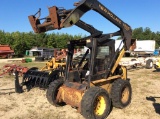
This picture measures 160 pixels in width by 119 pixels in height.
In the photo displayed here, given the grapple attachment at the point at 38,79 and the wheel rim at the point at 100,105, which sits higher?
the grapple attachment at the point at 38,79

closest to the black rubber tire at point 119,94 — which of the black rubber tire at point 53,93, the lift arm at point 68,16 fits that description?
the black rubber tire at point 53,93

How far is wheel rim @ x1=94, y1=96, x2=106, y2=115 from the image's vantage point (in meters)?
6.25

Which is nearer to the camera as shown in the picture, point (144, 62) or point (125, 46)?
point (125, 46)

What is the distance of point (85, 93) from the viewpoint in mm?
6035

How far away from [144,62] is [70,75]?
503 inches

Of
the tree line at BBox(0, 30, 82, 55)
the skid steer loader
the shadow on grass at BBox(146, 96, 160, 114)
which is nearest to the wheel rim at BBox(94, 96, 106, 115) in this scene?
the skid steer loader

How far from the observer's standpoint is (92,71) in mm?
6578

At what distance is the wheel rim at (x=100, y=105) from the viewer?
6249mm

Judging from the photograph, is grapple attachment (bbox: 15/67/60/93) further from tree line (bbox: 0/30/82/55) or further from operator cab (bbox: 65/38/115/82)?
tree line (bbox: 0/30/82/55)

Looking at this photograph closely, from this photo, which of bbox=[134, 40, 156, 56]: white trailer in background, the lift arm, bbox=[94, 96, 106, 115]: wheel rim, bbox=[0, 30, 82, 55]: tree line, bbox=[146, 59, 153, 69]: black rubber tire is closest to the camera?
the lift arm

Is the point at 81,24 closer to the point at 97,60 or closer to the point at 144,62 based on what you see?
the point at 97,60

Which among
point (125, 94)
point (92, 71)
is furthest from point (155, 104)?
point (92, 71)

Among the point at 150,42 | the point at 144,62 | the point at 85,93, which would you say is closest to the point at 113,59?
the point at 85,93

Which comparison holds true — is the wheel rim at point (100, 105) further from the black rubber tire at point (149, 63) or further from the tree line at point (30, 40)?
the tree line at point (30, 40)
